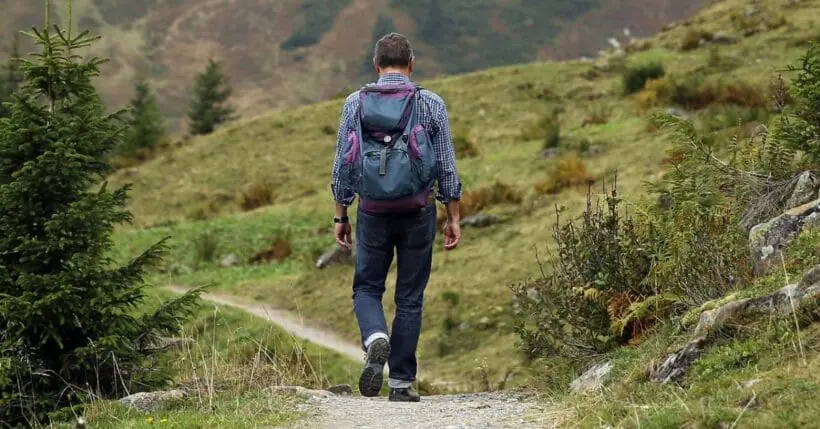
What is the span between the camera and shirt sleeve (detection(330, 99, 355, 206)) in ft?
21.6

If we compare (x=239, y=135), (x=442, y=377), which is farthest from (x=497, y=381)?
(x=239, y=135)

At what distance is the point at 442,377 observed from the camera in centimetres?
1130

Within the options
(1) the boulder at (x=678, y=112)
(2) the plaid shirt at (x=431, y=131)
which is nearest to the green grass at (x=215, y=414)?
(2) the plaid shirt at (x=431, y=131)

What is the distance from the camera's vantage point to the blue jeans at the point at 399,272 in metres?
6.74

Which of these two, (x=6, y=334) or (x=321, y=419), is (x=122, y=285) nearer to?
(x=6, y=334)

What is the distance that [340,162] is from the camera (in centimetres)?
653

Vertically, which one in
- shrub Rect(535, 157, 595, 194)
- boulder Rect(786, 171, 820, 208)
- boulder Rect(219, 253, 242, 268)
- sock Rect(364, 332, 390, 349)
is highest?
boulder Rect(786, 171, 820, 208)

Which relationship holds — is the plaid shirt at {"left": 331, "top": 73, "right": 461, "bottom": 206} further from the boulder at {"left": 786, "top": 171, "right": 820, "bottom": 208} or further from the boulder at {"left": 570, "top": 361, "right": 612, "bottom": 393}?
the boulder at {"left": 786, "top": 171, "right": 820, "bottom": 208}

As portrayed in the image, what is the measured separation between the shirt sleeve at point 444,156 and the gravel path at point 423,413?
1.30 m

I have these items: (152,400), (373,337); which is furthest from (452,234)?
(152,400)

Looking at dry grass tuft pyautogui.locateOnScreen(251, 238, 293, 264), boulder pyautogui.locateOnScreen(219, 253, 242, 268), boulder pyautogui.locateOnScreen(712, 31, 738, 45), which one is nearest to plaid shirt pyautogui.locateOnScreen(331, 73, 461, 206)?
dry grass tuft pyautogui.locateOnScreen(251, 238, 293, 264)

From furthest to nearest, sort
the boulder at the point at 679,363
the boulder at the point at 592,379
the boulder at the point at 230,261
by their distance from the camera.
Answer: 1. the boulder at the point at 230,261
2. the boulder at the point at 592,379
3. the boulder at the point at 679,363

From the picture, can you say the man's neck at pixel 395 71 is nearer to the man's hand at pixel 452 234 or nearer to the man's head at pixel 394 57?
the man's head at pixel 394 57

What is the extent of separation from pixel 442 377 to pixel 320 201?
1068 cm
